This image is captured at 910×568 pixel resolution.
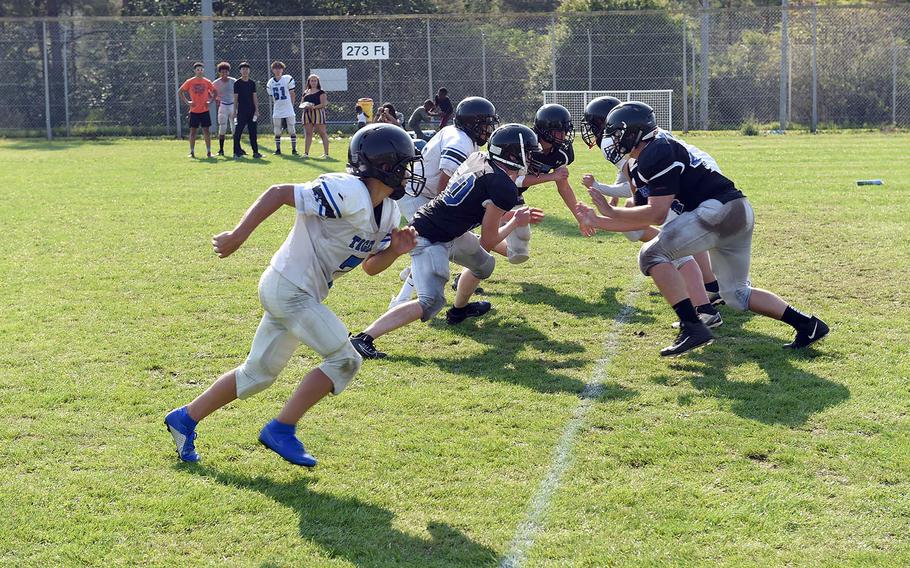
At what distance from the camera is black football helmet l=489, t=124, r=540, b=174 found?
Answer: 6.83 m

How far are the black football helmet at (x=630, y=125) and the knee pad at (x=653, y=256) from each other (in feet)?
2.21

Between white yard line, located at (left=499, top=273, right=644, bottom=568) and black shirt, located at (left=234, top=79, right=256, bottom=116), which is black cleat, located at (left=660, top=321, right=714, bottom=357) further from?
black shirt, located at (left=234, top=79, right=256, bottom=116)

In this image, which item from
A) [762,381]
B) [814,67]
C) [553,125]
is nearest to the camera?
[762,381]

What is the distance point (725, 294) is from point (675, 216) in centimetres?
62

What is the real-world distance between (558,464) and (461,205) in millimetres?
2628

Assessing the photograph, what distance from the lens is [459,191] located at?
22.5 ft

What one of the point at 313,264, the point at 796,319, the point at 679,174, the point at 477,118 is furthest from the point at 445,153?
the point at 313,264

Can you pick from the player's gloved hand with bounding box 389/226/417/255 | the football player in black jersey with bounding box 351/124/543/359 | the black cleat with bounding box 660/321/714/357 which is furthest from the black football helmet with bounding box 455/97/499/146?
the player's gloved hand with bounding box 389/226/417/255

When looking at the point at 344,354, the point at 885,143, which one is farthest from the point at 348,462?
the point at 885,143

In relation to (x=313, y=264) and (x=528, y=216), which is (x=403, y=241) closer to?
(x=313, y=264)

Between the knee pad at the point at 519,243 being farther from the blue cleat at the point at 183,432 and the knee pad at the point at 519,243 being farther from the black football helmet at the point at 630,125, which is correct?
the blue cleat at the point at 183,432

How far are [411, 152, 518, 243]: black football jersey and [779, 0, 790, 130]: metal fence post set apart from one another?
19688 millimetres

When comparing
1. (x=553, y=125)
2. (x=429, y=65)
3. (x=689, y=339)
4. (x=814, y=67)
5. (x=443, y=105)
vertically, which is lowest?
(x=689, y=339)

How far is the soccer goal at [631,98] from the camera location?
2564 centimetres
